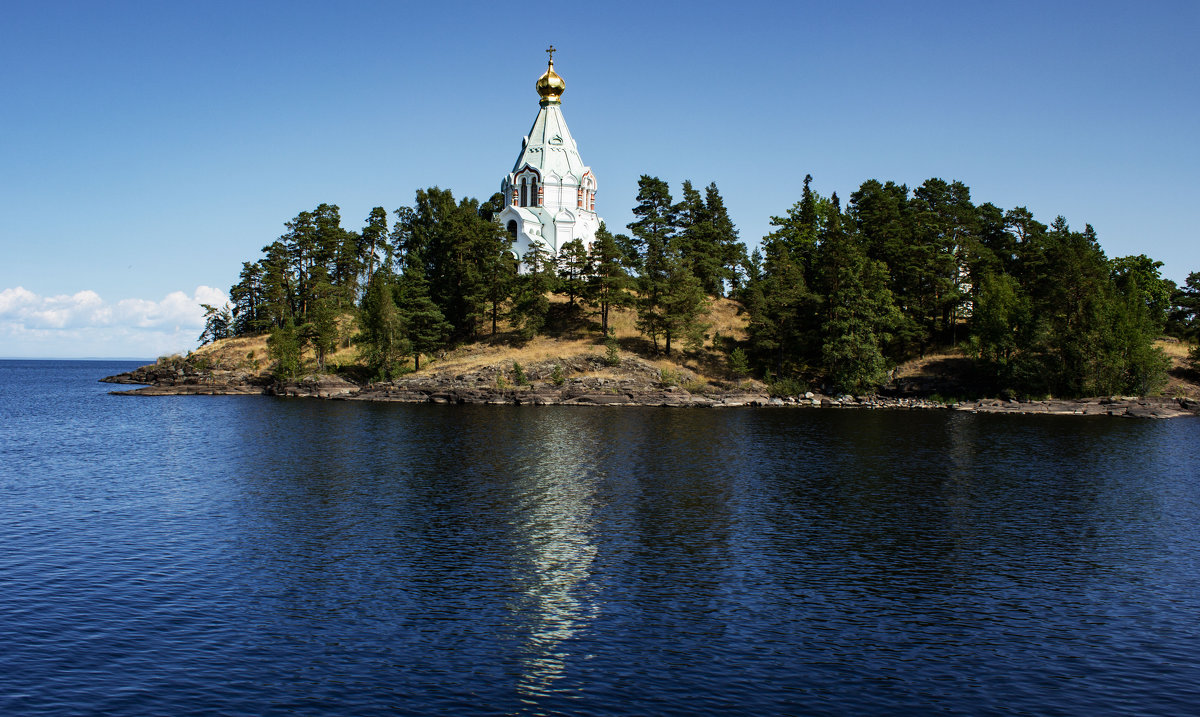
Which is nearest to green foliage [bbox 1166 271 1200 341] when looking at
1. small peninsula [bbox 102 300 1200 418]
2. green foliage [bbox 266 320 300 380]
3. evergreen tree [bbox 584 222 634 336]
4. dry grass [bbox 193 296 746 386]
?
small peninsula [bbox 102 300 1200 418]

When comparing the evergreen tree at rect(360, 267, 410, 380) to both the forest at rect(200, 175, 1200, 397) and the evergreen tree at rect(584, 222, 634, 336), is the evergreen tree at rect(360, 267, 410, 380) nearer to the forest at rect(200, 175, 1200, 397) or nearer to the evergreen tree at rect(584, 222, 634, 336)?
the forest at rect(200, 175, 1200, 397)

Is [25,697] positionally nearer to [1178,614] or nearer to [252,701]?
[252,701]

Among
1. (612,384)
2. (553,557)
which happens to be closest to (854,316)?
(612,384)

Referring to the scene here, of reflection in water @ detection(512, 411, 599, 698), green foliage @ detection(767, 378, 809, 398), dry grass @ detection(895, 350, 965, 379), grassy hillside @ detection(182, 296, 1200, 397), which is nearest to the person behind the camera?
reflection in water @ detection(512, 411, 599, 698)

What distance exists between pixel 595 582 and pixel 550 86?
94788mm

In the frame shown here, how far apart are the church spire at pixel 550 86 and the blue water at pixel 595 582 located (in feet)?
239

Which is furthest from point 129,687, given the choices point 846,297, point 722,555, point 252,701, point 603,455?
point 846,297

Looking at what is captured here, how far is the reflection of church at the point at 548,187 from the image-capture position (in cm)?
10831

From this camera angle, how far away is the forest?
81750mm

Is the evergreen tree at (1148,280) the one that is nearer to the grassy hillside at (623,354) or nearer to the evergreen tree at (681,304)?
the grassy hillside at (623,354)

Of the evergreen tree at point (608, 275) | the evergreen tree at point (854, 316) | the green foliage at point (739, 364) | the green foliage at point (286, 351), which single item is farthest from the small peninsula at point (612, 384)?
the evergreen tree at point (608, 275)

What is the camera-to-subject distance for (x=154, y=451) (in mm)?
48906

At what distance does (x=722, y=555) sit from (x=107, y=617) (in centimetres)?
1858

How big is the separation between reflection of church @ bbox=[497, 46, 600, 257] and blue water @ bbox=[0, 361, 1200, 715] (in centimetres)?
6552
